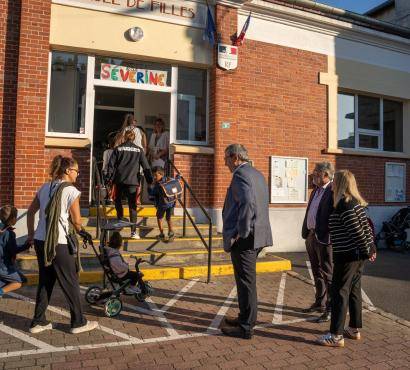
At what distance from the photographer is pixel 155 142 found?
891cm

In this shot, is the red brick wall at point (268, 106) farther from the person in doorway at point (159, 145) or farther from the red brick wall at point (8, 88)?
the red brick wall at point (8, 88)

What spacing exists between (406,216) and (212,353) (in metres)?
8.38

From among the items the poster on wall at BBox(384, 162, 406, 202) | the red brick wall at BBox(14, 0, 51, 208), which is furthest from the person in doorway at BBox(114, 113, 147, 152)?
the poster on wall at BBox(384, 162, 406, 202)

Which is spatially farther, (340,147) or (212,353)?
(340,147)

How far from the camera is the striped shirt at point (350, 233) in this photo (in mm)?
4215

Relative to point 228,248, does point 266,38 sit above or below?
above

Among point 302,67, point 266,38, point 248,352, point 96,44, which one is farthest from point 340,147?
point 248,352

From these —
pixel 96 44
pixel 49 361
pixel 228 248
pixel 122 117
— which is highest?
pixel 96 44

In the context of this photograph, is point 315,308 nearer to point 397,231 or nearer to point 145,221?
point 145,221

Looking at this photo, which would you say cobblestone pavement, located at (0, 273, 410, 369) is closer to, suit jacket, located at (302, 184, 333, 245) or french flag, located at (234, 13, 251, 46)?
suit jacket, located at (302, 184, 333, 245)

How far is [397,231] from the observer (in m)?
10.5

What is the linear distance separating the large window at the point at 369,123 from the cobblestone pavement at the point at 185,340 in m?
6.54

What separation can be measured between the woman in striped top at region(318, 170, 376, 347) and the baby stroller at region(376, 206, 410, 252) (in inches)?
268

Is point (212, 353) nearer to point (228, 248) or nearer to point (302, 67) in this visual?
point (228, 248)
